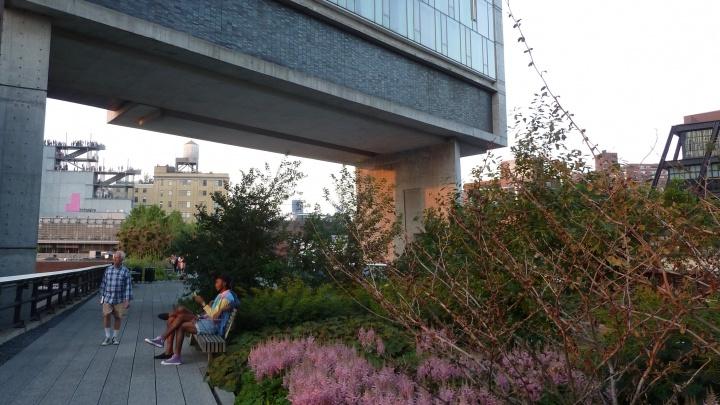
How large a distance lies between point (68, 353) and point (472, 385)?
6.98 meters

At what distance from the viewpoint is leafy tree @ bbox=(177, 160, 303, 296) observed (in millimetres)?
11461

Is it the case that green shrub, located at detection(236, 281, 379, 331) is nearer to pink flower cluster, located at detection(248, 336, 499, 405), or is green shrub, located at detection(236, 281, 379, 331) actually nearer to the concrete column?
pink flower cluster, located at detection(248, 336, 499, 405)

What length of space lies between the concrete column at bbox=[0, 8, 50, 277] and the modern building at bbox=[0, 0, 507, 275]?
30mm

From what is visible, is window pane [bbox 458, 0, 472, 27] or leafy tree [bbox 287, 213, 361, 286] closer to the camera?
leafy tree [bbox 287, 213, 361, 286]

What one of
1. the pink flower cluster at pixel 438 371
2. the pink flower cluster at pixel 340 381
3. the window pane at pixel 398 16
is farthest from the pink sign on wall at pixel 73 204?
the pink flower cluster at pixel 438 371

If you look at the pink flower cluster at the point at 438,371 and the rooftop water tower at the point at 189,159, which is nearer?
the pink flower cluster at the point at 438,371

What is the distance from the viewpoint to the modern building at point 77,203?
102438 millimetres

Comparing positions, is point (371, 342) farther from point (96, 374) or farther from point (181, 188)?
point (181, 188)

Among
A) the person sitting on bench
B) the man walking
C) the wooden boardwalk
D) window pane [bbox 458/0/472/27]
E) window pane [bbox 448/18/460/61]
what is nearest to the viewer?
the wooden boardwalk

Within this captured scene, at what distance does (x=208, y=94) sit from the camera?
2039cm

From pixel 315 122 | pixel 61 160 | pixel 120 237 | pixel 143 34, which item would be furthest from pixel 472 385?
pixel 61 160

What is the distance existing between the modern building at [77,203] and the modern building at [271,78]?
257 ft

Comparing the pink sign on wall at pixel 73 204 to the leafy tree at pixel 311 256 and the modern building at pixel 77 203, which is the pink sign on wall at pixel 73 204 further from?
the leafy tree at pixel 311 256

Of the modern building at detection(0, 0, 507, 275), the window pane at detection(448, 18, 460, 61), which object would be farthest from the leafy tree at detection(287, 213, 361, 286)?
the window pane at detection(448, 18, 460, 61)
